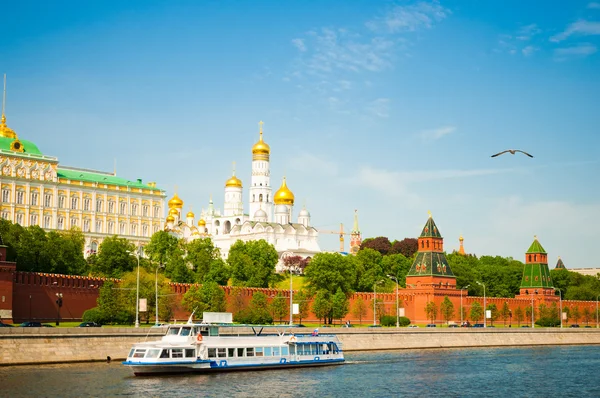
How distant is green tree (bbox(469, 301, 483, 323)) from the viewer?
111812 millimetres

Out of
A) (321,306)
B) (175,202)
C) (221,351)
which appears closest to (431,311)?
(321,306)

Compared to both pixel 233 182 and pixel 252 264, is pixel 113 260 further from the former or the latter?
pixel 233 182

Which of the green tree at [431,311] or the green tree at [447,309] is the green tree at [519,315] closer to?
the green tree at [447,309]

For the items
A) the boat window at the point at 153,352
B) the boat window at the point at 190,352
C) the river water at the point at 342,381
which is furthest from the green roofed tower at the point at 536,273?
the boat window at the point at 153,352

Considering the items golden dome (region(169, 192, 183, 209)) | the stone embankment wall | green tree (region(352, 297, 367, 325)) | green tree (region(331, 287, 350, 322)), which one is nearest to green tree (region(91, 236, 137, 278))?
green tree (region(331, 287, 350, 322))

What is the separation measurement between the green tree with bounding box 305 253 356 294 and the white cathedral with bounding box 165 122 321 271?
38610 mm

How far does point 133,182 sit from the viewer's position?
502 feet

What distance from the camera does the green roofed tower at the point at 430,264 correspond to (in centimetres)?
11294

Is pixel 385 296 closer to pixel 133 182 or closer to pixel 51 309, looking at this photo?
pixel 51 309

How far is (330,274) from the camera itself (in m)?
109

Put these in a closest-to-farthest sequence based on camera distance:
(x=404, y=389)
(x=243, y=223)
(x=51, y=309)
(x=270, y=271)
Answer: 1. (x=404, y=389)
2. (x=51, y=309)
3. (x=270, y=271)
4. (x=243, y=223)

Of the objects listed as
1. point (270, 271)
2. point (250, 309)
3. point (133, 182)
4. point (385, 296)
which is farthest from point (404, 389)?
point (133, 182)

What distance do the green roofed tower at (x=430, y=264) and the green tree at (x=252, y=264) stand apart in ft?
60.3

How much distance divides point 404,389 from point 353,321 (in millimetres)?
55739
